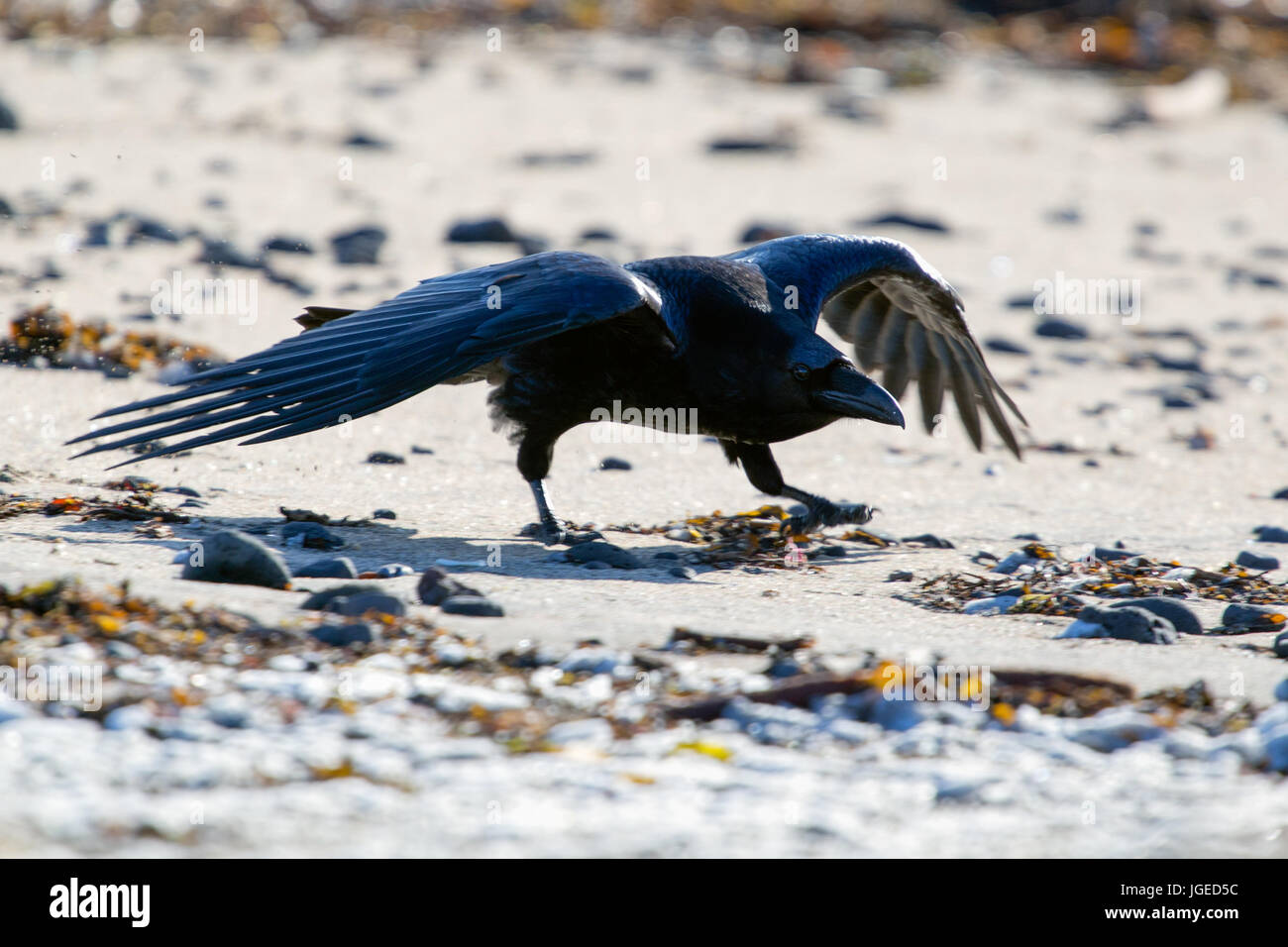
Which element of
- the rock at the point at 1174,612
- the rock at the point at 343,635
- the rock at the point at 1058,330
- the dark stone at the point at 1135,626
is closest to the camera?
the rock at the point at 343,635

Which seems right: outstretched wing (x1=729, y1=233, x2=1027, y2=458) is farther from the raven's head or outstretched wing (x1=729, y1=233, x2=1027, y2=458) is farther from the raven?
the raven's head

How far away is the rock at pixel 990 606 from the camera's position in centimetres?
459

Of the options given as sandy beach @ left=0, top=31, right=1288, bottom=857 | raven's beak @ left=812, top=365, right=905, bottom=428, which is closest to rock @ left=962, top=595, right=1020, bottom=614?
sandy beach @ left=0, top=31, right=1288, bottom=857

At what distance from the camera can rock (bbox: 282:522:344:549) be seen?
4.80 meters

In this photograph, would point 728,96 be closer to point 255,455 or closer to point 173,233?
point 173,233

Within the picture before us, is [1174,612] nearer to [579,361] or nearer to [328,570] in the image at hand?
[579,361]

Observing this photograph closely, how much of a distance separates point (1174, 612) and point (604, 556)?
5.60ft

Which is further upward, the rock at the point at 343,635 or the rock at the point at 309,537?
the rock at the point at 309,537

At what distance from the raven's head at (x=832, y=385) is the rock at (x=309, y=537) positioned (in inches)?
61.9

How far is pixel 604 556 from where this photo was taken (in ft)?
16.2

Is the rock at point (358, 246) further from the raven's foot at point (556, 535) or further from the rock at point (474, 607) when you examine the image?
the rock at point (474, 607)

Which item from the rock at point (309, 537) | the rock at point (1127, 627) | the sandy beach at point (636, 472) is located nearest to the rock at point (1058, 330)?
the sandy beach at point (636, 472)

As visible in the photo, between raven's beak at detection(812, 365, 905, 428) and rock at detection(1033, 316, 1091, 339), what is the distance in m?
4.29

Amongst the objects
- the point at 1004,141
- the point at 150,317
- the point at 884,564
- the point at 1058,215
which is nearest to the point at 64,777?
the point at 884,564
